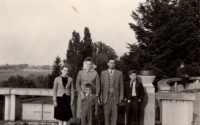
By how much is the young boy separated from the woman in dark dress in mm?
365

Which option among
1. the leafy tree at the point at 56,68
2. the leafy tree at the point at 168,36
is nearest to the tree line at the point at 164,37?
the leafy tree at the point at 168,36

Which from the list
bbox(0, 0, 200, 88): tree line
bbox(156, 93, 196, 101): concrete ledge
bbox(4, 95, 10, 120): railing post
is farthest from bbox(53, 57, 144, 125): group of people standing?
bbox(0, 0, 200, 88): tree line

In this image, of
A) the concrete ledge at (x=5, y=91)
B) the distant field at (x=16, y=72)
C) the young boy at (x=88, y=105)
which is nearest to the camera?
the young boy at (x=88, y=105)

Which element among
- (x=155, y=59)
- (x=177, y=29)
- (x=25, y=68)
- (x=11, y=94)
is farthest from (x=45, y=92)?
(x=25, y=68)

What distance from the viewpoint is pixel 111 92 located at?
5.88m

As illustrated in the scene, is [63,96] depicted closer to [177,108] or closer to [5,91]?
[5,91]

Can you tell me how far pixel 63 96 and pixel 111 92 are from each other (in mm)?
1098

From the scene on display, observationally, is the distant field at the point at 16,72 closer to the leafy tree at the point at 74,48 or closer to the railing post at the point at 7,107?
the leafy tree at the point at 74,48

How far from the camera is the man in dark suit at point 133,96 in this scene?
19.2 feet

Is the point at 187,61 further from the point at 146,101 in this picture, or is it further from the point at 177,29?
the point at 146,101

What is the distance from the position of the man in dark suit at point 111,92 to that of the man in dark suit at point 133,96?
18cm

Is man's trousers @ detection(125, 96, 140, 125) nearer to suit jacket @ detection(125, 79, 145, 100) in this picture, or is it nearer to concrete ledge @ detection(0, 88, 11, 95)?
suit jacket @ detection(125, 79, 145, 100)

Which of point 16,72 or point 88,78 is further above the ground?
point 16,72

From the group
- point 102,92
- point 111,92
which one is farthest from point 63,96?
point 111,92
